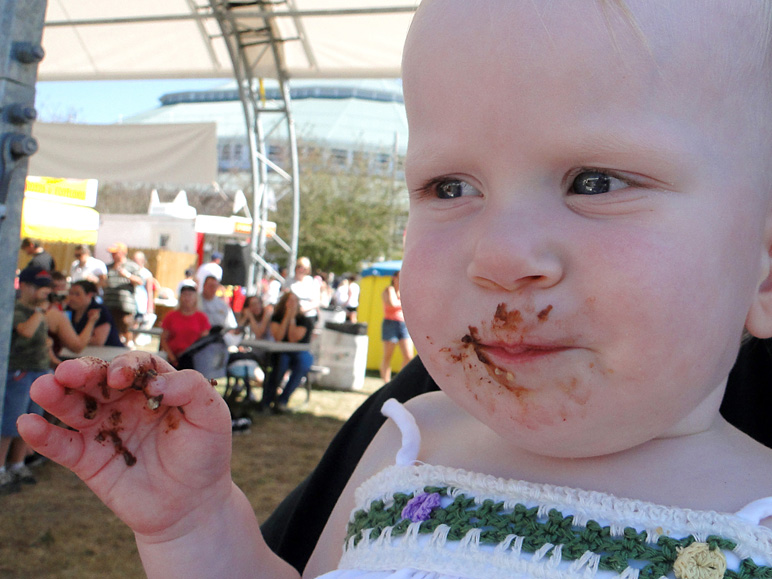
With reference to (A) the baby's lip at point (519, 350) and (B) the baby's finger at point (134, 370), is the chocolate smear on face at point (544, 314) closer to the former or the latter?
(A) the baby's lip at point (519, 350)

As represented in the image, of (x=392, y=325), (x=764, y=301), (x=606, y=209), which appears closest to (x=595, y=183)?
(x=606, y=209)

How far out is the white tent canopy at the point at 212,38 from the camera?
25.1 ft

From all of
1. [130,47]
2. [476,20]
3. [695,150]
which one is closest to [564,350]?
[695,150]

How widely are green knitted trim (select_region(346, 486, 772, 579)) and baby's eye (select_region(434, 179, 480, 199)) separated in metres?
0.39

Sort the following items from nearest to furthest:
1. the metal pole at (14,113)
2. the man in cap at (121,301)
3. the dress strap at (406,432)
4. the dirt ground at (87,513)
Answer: the dress strap at (406,432), the metal pole at (14,113), the dirt ground at (87,513), the man in cap at (121,301)

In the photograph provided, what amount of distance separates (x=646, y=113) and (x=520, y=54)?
14cm

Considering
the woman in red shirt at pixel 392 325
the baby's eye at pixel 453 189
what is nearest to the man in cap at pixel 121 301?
the woman in red shirt at pixel 392 325

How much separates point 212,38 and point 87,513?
6568 millimetres

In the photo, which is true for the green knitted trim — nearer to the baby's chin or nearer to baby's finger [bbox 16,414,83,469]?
the baby's chin

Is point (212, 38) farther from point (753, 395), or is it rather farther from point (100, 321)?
point (753, 395)

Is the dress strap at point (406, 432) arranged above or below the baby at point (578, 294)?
below

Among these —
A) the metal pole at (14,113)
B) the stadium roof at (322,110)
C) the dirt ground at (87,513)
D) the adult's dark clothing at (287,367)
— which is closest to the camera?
the metal pole at (14,113)

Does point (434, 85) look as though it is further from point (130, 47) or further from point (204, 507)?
point (130, 47)

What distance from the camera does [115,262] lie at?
10.7 m
